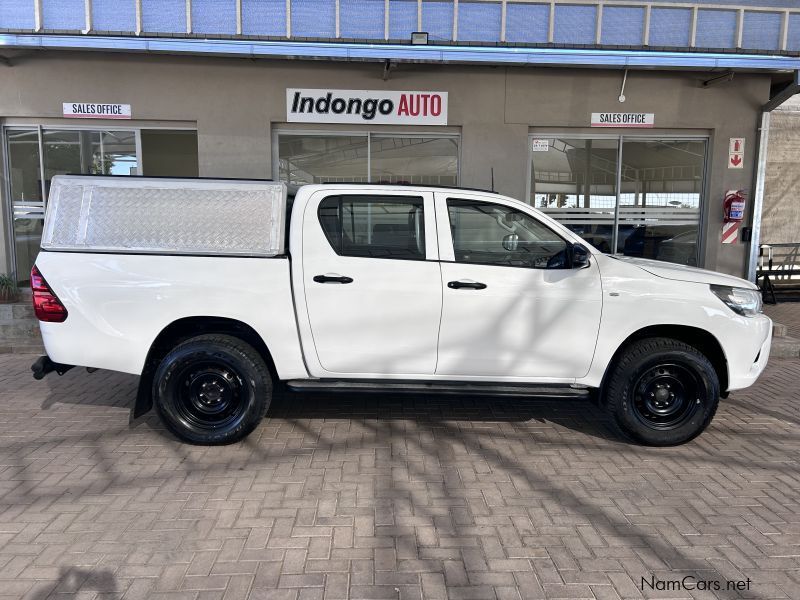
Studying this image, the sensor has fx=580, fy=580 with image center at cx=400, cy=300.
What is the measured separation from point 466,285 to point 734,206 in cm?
714

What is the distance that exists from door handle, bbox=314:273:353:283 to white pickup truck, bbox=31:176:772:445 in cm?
2

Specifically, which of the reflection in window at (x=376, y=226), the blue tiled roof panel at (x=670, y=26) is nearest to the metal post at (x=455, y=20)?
the blue tiled roof panel at (x=670, y=26)

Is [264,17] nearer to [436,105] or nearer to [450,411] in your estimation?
[436,105]

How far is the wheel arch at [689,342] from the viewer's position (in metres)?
4.45

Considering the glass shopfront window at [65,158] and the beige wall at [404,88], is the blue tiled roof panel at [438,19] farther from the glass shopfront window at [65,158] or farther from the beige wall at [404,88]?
the glass shopfront window at [65,158]

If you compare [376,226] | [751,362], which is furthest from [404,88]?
[751,362]

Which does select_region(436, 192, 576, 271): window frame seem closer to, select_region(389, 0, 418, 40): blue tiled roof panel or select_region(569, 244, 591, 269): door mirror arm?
select_region(569, 244, 591, 269): door mirror arm

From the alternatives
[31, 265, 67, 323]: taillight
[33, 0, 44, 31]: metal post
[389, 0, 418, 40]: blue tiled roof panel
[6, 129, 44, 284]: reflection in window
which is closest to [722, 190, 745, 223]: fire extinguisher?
[389, 0, 418, 40]: blue tiled roof panel

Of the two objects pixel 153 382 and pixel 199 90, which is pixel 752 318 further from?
pixel 199 90

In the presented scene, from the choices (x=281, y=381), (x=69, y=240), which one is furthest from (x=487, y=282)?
(x=69, y=240)

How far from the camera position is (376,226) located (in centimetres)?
450

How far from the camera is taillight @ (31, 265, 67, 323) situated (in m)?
4.32

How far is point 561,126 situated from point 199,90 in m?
5.73

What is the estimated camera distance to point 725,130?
30.8 feet
